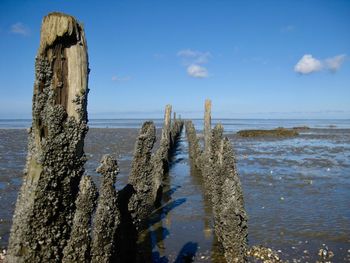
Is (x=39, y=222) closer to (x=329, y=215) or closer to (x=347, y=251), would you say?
(x=347, y=251)

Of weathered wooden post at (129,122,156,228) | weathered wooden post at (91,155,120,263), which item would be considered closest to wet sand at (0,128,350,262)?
weathered wooden post at (129,122,156,228)

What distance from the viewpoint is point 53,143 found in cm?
339

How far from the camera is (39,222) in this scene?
3311 mm

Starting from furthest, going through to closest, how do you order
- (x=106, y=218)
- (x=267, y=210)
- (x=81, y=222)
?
(x=267, y=210) < (x=106, y=218) < (x=81, y=222)

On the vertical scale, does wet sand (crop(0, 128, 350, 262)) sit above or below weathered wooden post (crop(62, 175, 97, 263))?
below

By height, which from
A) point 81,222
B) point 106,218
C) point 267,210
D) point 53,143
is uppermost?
point 53,143

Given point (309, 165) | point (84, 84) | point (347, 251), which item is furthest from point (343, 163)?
point (84, 84)

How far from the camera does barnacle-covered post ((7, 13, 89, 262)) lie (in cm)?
331

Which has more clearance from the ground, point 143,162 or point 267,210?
point 143,162

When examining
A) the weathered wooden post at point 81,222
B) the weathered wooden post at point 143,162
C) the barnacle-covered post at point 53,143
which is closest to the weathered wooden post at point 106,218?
the weathered wooden post at point 81,222

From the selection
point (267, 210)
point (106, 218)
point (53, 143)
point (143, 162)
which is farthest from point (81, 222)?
point (267, 210)

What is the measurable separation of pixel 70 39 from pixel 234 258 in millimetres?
4354

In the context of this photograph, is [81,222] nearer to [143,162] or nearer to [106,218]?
[106,218]

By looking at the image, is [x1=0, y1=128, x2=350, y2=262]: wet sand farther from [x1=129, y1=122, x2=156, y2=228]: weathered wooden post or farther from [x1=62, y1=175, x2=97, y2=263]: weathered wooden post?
[x1=62, y1=175, x2=97, y2=263]: weathered wooden post
